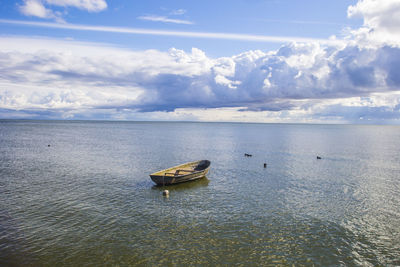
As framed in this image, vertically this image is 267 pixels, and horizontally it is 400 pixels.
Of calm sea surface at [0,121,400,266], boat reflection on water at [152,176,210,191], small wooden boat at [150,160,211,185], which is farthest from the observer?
small wooden boat at [150,160,211,185]

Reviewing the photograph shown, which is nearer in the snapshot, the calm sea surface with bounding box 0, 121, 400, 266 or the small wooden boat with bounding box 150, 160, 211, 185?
the calm sea surface with bounding box 0, 121, 400, 266

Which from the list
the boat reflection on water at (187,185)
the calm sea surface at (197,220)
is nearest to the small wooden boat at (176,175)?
the boat reflection on water at (187,185)

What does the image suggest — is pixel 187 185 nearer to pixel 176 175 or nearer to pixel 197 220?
pixel 176 175

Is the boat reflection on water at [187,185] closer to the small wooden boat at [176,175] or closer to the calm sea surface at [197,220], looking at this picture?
the calm sea surface at [197,220]

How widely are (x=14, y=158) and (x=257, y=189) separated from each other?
49182mm

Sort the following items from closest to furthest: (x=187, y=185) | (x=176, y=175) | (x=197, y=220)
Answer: (x=197, y=220), (x=187, y=185), (x=176, y=175)

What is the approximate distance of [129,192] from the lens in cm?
3225

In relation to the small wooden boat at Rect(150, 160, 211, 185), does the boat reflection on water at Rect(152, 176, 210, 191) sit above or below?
below

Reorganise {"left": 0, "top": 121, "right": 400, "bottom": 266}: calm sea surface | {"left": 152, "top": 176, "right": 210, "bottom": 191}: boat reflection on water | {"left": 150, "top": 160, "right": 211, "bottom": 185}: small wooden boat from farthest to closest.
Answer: {"left": 150, "top": 160, "right": 211, "bottom": 185}: small wooden boat, {"left": 152, "top": 176, "right": 210, "bottom": 191}: boat reflection on water, {"left": 0, "top": 121, "right": 400, "bottom": 266}: calm sea surface

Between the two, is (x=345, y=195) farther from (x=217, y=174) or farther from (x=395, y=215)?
(x=217, y=174)

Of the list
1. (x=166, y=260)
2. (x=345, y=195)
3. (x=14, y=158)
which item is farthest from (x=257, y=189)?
(x=14, y=158)

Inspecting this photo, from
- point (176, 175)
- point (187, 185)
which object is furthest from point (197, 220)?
point (176, 175)

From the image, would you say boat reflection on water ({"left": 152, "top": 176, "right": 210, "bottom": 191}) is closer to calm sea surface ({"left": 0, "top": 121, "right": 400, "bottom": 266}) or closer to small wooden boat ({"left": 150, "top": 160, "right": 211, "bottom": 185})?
calm sea surface ({"left": 0, "top": 121, "right": 400, "bottom": 266})

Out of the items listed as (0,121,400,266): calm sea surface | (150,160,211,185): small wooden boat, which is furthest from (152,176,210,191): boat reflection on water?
(150,160,211,185): small wooden boat
